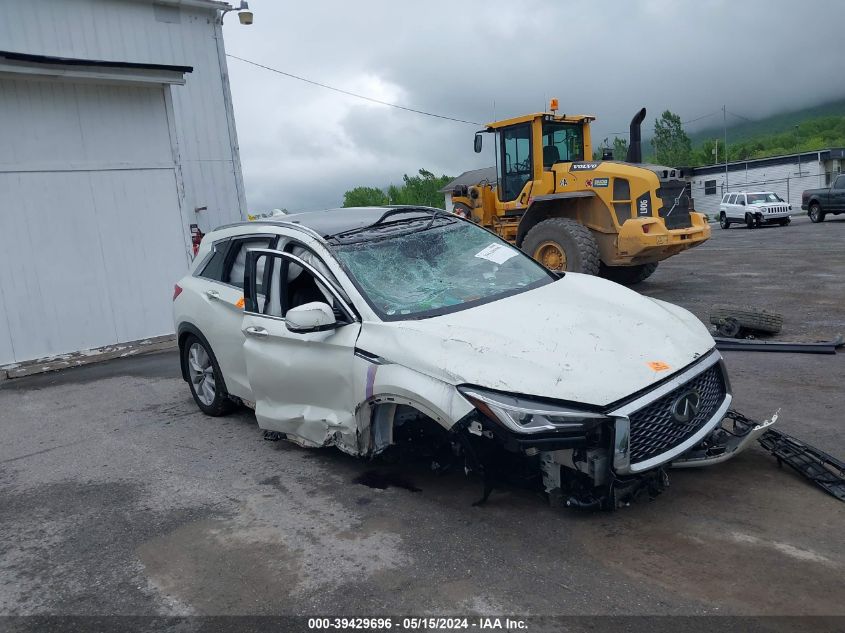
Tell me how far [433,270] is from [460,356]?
4.03ft

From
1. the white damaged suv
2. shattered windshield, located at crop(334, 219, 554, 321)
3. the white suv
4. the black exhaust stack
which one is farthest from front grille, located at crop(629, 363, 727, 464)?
the white suv

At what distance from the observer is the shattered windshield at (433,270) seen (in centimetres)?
435

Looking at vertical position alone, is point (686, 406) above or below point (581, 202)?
below

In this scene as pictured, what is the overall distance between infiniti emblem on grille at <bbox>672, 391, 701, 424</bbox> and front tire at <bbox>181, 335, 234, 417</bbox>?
150 inches

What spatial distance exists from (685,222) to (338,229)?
337 inches

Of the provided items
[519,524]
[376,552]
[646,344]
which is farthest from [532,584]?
[646,344]

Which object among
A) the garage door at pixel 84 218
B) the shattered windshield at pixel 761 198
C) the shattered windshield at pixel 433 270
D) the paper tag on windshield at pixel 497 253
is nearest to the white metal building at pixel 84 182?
the garage door at pixel 84 218

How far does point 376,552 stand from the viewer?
3600 millimetres

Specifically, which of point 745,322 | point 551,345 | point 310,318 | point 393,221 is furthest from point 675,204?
point 310,318

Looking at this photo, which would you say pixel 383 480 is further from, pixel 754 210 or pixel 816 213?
pixel 754 210

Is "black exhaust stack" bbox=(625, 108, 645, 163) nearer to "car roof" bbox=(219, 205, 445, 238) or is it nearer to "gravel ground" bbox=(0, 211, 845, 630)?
"gravel ground" bbox=(0, 211, 845, 630)

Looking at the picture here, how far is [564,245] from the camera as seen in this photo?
37.5ft

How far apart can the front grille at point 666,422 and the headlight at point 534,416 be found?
26 cm

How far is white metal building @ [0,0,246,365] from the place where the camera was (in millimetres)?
9820
